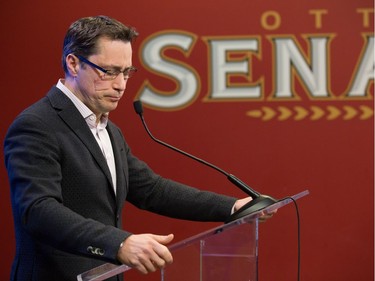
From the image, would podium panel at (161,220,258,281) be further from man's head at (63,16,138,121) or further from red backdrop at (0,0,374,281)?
red backdrop at (0,0,374,281)

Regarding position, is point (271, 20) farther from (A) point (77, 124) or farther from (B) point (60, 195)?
(B) point (60, 195)

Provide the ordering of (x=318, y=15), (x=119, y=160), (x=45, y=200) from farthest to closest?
(x=318, y=15), (x=119, y=160), (x=45, y=200)

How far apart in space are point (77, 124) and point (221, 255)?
22.6 inches

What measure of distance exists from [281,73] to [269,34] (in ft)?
0.71

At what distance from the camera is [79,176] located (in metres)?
2.03

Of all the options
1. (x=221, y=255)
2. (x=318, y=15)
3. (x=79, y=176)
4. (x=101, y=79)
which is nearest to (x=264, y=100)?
(x=318, y=15)

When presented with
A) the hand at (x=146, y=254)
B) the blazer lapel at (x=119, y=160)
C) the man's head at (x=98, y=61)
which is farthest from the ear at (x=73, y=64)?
the hand at (x=146, y=254)

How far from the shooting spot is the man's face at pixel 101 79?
2.12 metres

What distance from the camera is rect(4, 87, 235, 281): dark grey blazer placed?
181cm

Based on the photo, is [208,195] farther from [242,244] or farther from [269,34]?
[269,34]

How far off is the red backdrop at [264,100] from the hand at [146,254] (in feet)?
7.29

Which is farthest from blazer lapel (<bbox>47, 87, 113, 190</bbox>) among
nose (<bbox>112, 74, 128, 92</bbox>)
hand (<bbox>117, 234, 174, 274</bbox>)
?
hand (<bbox>117, 234, 174, 274</bbox>)

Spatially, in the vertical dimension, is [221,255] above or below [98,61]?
below

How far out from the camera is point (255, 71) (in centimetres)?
390
